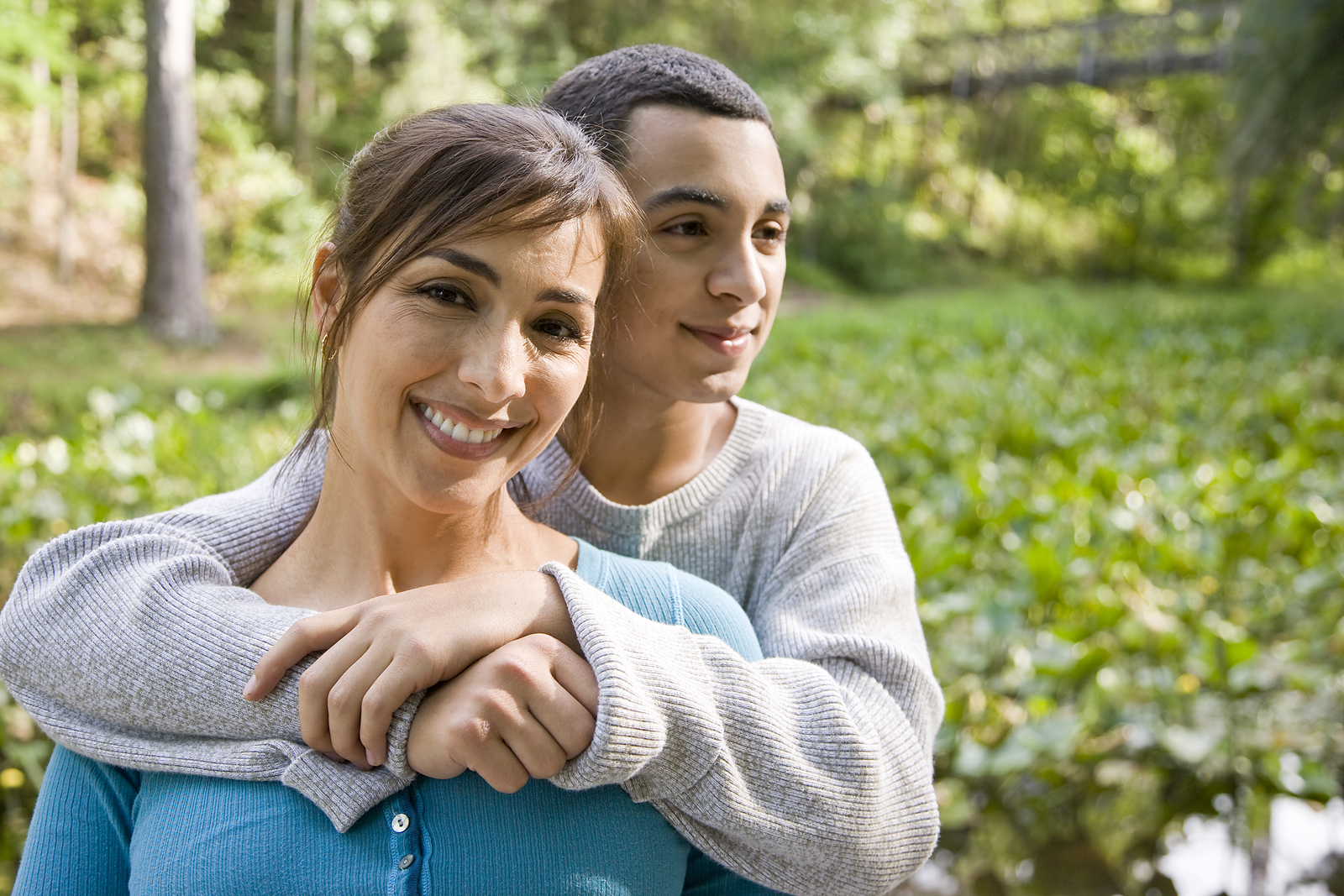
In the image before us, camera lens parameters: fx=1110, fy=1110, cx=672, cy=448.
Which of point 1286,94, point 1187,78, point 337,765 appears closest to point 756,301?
point 337,765

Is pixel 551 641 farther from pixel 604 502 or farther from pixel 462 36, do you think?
pixel 462 36

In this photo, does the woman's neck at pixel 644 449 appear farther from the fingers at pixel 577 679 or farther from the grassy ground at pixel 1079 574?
the fingers at pixel 577 679

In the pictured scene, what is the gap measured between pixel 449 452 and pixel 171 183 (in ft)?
32.8

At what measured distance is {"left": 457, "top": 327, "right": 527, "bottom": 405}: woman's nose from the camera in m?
1.13

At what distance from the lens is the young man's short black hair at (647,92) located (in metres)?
1.50

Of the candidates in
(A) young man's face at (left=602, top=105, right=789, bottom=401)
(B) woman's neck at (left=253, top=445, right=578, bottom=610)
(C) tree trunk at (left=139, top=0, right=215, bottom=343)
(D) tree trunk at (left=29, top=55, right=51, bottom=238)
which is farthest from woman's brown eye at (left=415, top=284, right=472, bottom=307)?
(D) tree trunk at (left=29, top=55, right=51, bottom=238)

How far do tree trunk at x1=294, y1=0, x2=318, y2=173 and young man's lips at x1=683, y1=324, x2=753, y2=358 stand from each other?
1504 centimetres

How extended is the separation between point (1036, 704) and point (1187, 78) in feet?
83.9

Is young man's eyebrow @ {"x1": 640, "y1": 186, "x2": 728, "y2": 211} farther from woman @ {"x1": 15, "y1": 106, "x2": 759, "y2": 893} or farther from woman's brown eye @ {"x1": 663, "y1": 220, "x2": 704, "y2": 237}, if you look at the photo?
woman @ {"x1": 15, "y1": 106, "x2": 759, "y2": 893}

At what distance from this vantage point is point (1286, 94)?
8672 mm

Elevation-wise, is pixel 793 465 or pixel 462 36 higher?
pixel 793 465

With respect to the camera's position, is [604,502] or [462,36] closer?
[604,502]

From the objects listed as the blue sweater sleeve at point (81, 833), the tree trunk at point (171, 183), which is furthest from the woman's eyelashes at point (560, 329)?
the tree trunk at point (171, 183)

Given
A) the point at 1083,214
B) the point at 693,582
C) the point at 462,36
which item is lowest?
the point at 1083,214
